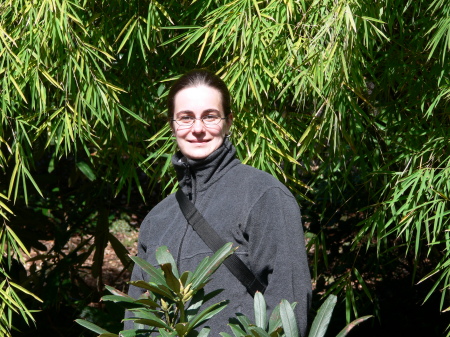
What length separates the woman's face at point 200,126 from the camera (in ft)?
4.16

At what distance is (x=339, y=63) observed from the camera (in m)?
1.97

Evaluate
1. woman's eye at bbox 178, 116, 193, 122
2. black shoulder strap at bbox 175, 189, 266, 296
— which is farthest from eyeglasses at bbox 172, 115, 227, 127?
black shoulder strap at bbox 175, 189, 266, 296

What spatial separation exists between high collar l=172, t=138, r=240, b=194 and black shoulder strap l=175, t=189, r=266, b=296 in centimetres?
5

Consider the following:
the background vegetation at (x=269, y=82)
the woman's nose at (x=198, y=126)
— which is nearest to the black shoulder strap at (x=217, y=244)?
the woman's nose at (x=198, y=126)

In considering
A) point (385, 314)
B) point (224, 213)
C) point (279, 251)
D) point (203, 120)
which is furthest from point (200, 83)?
point (385, 314)

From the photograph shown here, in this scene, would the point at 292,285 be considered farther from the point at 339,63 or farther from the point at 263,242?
the point at 339,63

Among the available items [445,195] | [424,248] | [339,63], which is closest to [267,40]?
[339,63]

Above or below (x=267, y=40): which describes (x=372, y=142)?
below

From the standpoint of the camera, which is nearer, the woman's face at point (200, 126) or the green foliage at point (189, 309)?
the green foliage at point (189, 309)

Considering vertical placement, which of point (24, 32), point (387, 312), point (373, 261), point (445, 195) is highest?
point (24, 32)

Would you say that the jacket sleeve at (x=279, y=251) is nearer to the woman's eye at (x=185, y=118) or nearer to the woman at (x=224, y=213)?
the woman at (x=224, y=213)

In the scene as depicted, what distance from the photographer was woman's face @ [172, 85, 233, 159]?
127cm

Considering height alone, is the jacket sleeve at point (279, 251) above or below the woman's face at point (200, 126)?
below

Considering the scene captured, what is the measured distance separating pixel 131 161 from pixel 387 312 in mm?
1744
